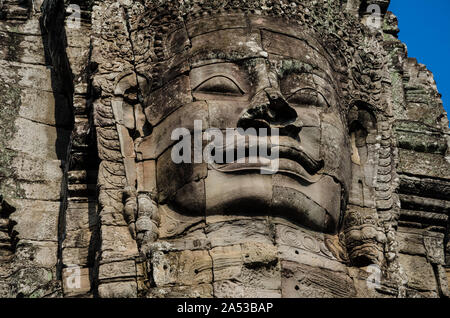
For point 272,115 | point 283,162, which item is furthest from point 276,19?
point 283,162

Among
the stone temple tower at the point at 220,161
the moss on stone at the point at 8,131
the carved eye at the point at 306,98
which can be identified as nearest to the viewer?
the stone temple tower at the point at 220,161

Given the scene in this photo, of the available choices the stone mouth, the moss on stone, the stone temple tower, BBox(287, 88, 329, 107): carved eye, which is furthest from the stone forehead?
the moss on stone

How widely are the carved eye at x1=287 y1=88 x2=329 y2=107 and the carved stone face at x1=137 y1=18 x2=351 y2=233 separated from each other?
0.01 metres

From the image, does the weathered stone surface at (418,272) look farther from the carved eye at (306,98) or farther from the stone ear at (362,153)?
the carved eye at (306,98)

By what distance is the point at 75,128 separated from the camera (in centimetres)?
1567

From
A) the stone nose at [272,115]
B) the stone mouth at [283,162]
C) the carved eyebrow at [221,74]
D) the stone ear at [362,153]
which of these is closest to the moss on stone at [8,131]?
the carved eyebrow at [221,74]

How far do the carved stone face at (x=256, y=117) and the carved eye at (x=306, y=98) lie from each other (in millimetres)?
11

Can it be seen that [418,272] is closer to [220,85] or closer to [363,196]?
[363,196]

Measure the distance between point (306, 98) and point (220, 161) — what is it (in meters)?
1.39

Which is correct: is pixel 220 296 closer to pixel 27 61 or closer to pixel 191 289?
pixel 191 289

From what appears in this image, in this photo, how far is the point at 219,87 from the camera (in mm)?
14812

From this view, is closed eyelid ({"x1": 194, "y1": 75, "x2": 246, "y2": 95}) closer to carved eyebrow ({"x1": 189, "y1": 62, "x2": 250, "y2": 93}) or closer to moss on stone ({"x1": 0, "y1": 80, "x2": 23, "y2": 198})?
carved eyebrow ({"x1": 189, "y1": 62, "x2": 250, "y2": 93})

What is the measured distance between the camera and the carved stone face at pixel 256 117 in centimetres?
1413

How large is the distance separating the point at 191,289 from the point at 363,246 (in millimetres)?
2252
